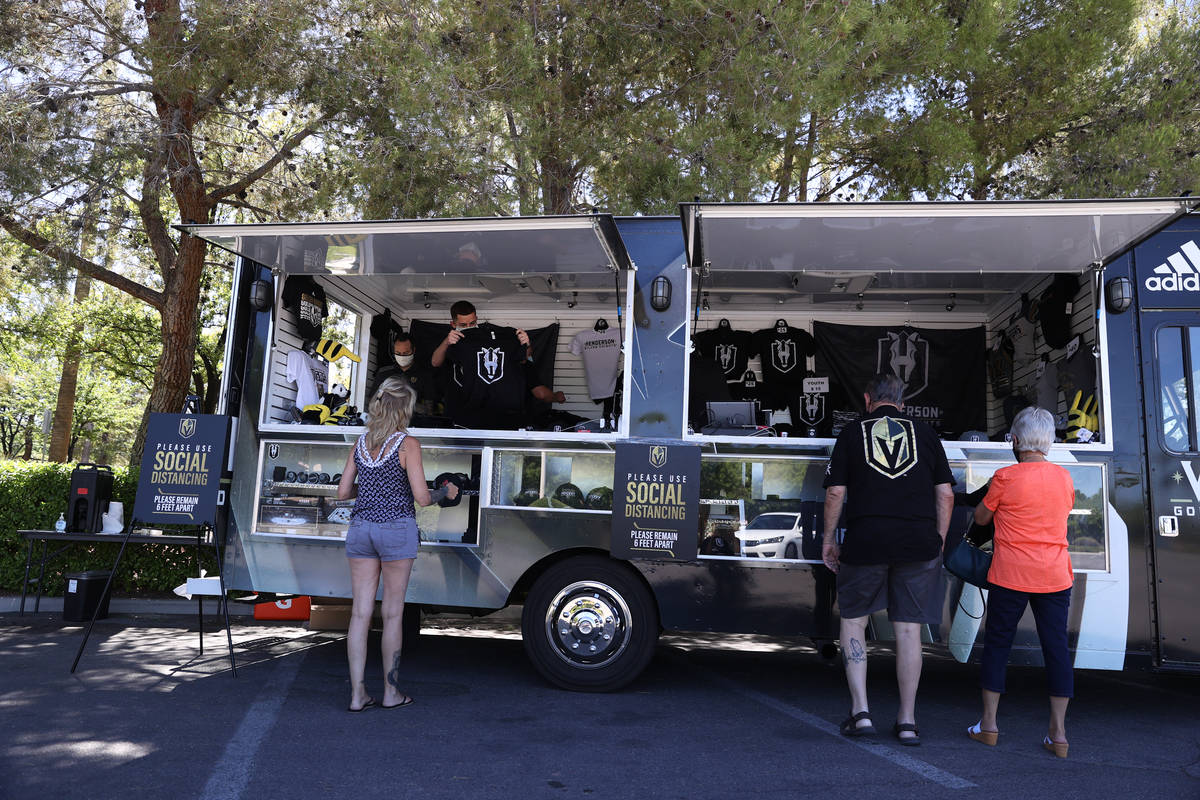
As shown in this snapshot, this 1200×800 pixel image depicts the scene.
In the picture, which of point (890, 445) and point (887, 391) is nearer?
point (890, 445)

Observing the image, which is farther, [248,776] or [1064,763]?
[1064,763]

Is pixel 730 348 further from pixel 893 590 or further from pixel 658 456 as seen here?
pixel 893 590

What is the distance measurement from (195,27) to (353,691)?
7767 mm

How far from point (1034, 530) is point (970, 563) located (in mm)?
468

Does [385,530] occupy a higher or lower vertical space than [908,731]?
higher

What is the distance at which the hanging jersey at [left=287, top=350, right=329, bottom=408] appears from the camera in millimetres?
6137

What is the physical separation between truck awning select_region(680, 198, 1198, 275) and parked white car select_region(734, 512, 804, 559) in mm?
1610

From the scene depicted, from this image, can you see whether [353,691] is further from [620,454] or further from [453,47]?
[453,47]

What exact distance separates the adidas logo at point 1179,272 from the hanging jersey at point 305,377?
18.0 ft

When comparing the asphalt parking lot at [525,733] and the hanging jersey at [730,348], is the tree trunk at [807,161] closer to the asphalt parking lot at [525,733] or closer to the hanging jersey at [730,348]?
the hanging jersey at [730,348]

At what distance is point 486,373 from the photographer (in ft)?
21.9

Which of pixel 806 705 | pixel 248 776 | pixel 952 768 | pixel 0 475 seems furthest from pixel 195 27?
pixel 952 768

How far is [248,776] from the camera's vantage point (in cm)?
353

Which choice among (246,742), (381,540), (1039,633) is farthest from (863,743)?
(246,742)
